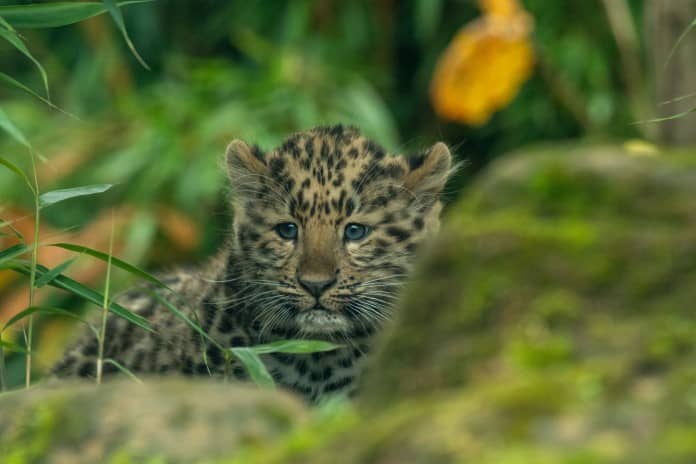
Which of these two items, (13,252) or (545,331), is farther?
(13,252)

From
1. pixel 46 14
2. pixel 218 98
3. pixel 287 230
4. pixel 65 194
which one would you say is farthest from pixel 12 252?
pixel 218 98

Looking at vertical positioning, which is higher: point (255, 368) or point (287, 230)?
point (287, 230)

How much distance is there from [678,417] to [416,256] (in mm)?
3494

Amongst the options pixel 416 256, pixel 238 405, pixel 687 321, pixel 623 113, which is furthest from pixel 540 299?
pixel 623 113

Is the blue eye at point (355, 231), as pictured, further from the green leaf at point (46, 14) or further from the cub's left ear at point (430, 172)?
the green leaf at point (46, 14)

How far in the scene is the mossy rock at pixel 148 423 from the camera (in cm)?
309

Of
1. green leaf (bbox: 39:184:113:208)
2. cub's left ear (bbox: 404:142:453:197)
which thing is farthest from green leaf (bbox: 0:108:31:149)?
cub's left ear (bbox: 404:142:453:197)

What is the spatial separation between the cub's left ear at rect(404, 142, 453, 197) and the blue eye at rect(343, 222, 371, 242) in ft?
1.00

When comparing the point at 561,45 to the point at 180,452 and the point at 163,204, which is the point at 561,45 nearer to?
the point at 163,204

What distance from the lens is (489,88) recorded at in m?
11.1

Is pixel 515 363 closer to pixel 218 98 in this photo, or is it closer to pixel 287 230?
pixel 287 230

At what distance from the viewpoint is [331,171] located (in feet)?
19.7

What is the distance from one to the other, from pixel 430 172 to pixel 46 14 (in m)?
2.20

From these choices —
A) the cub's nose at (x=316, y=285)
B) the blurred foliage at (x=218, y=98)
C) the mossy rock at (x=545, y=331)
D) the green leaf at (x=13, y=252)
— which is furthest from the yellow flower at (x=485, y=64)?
the mossy rock at (x=545, y=331)
